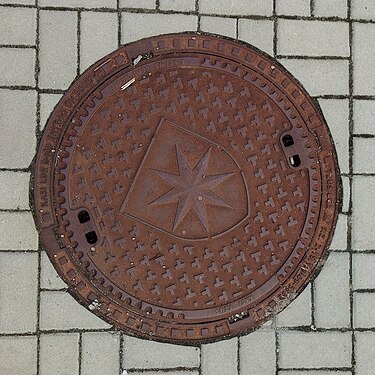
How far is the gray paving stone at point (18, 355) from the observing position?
2.41 metres

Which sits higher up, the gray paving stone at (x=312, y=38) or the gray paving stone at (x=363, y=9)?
the gray paving stone at (x=363, y=9)

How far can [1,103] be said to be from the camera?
7.88ft

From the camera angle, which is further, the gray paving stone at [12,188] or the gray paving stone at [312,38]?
the gray paving stone at [312,38]

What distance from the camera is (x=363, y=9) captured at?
2596 mm

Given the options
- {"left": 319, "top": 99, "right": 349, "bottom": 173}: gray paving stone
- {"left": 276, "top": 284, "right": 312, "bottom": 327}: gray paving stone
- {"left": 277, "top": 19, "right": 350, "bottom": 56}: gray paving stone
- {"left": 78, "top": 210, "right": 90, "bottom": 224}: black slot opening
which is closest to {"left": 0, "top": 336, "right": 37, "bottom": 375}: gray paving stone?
{"left": 78, "top": 210, "right": 90, "bottom": 224}: black slot opening

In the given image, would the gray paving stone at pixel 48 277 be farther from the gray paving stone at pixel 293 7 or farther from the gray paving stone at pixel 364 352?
the gray paving stone at pixel 293 7

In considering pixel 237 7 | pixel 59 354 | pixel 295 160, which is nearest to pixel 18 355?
pixel 59 354

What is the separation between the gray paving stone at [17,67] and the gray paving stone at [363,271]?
5.86ft

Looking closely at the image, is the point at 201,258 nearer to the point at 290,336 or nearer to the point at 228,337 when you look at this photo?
the point at 228,337

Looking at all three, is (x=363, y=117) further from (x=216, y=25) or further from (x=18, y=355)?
(x=18, y=355)

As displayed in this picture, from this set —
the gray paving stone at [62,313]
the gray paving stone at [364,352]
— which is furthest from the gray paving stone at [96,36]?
the gray paving stone at [364,352]

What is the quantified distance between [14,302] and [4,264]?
0.18 metres

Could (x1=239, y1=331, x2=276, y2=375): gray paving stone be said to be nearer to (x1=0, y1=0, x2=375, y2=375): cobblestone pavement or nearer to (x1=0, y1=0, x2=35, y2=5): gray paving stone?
(x1=0, y1=0, x2=375, y2=375): cobblestone pavement

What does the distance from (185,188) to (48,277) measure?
76 centimetres
